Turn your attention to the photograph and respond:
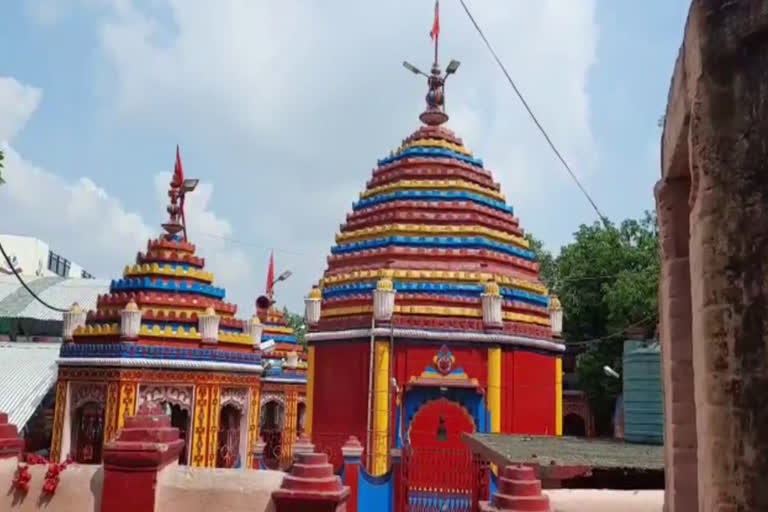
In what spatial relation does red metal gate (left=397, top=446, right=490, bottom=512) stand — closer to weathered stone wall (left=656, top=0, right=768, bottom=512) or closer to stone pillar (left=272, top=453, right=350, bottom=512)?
stone pillar (left=272, top=453, right=350, bottom=512)

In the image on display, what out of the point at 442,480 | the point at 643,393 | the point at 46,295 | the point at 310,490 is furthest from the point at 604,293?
the point at 310,490

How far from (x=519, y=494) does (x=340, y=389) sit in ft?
35.3

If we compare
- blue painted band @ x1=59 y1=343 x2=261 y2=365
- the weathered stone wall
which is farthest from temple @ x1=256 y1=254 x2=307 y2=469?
the weathered stone wall

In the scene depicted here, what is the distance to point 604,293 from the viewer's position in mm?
28797

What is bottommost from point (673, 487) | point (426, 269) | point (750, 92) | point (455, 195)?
point (673, 487)

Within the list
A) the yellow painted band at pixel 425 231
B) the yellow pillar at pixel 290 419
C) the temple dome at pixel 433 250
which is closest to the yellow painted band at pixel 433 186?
the temple dome at pixel 433 250

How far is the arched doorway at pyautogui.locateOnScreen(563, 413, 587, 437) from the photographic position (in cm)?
3084

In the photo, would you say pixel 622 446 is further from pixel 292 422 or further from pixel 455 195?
pixel 292 422

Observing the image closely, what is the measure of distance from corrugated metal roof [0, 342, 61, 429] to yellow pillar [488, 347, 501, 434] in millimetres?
11321

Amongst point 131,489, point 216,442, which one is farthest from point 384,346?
point 131,489

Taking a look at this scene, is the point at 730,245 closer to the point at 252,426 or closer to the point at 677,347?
the point at 677,347

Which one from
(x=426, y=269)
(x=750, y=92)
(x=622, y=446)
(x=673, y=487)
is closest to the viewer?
(x=750, y=92)

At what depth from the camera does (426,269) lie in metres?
17.1

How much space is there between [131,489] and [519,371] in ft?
38.3
